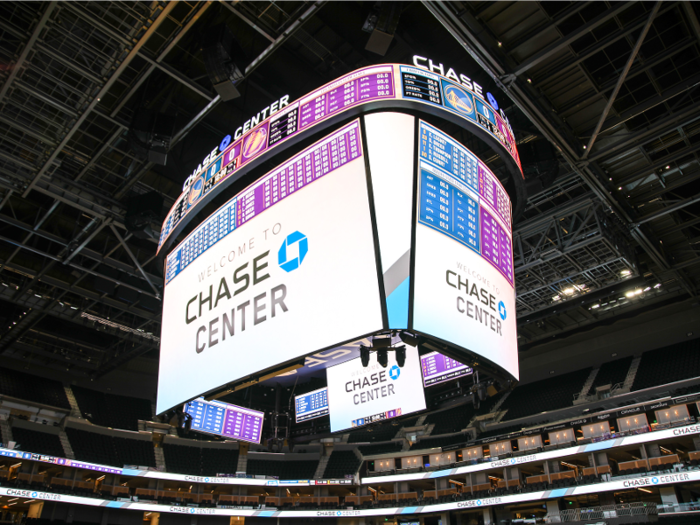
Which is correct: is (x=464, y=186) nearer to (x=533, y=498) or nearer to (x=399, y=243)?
(x=399, y=243)

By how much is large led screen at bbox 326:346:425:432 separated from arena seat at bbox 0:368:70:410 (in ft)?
62.7

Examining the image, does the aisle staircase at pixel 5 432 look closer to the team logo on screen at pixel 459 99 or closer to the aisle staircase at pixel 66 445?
the aisle staircase at pixel 66 445

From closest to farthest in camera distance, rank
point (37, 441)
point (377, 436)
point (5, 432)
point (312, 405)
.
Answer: point (312, 405)
point (5, 432)
point (37, 441)
point (377, 436)

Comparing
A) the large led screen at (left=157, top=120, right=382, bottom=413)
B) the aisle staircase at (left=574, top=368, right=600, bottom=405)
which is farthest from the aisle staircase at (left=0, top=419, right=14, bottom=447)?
the aisle staircase at (left=574, top=368, right=600, bottom=405)

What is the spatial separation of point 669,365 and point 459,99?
2085 cm

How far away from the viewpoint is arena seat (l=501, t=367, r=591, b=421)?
25.2 m

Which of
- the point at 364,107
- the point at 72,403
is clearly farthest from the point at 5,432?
the point at 364,107

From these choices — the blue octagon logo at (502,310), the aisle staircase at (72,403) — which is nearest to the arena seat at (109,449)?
the aisle staircase at (72,403)

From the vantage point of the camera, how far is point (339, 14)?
37.1 ft

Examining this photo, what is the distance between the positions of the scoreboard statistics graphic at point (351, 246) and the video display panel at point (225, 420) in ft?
37.4

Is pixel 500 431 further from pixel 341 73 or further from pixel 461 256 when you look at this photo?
pixel 461 256

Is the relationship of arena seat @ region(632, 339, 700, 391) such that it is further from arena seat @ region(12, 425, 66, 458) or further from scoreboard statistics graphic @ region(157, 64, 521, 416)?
arena seat @ region(12, 425, 66, 458)

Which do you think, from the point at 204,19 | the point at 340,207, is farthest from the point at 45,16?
the point at 340,207

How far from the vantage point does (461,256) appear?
707 centimetres
